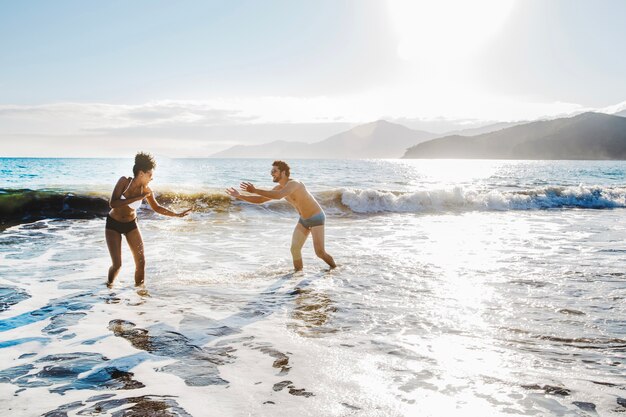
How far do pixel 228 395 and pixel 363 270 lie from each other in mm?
5954

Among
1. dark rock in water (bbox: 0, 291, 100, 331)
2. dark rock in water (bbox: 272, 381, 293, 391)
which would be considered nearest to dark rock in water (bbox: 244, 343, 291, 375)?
dark rock in water (bbox: 272, 381, 293, 391)

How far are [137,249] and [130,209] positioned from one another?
756mm

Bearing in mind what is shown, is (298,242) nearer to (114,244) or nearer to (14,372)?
(114,244)

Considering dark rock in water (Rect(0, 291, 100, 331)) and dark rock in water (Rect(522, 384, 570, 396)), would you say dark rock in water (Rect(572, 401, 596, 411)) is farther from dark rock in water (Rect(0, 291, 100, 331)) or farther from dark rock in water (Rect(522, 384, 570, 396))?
dark rock in water (Rect(0, 291, 100, 331))

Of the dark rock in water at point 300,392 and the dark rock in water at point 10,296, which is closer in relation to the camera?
the dark rock in water at point 300,392

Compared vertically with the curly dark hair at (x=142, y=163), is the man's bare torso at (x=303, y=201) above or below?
below

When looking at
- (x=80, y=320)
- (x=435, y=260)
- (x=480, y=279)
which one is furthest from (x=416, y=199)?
(x=80, y=320)

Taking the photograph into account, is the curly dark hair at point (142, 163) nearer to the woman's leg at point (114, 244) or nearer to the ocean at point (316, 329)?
the woman's leg at point (114, 244)

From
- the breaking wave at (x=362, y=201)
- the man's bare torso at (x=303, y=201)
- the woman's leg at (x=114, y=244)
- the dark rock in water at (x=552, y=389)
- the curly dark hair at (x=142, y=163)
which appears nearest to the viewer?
the dark rock in water at (x=552, y=389)

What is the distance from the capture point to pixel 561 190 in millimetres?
29766

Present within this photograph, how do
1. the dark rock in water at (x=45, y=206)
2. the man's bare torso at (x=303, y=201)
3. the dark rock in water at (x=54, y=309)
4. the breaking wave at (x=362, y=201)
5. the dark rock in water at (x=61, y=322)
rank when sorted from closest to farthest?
the dark rock in water at (x=61, y=322), the dark rock in water at (x=54, y=309), the man's bare torso at (x=303, y=201), the dark rock in water at (x=45, y=206), the breaking wave at (x=362, y=201)

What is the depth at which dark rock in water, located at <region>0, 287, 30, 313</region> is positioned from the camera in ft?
22.2

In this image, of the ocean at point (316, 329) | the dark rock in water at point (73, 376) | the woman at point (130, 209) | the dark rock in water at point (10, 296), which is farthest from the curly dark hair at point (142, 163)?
the dark rock in water at point (73, 376)

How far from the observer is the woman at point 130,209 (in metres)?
7.13
